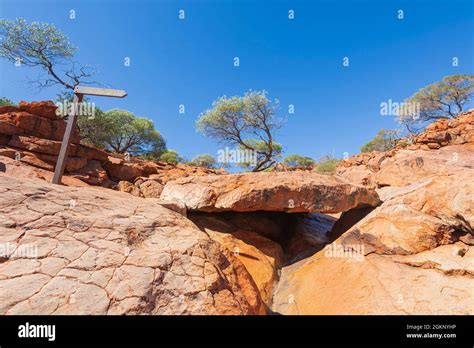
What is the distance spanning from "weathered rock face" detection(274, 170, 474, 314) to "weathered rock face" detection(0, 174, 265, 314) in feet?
5.23

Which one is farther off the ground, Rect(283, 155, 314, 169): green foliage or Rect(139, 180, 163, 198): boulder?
Rect(283, 155, 314, 169): green foliage

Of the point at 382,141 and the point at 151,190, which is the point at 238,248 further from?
the point at 382,141

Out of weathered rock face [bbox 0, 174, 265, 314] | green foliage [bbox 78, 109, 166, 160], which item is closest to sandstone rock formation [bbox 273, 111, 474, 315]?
weathered rock face [bbox 0, 174, 265, 314]

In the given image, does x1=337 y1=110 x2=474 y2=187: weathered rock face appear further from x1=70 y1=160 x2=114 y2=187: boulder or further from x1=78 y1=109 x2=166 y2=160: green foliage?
x1=78 y1=109 x2=166 y2=160: green foliage

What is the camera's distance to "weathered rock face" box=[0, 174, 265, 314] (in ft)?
8.19

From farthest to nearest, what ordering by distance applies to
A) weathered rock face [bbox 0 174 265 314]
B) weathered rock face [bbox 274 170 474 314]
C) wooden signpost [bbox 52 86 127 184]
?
wooden signpost [bbox 52 86 127 184] → weathered rock face [bbox 274 170 474 314] → weathered rock face [bbox 0 174 265 314]

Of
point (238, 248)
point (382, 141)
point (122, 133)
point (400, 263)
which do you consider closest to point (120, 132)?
point (122, 133)

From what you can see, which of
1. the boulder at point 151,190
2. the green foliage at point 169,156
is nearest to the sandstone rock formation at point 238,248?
the boulder at point 151,190

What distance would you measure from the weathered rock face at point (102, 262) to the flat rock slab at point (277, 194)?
1798mm

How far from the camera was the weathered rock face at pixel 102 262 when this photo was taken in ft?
8.19

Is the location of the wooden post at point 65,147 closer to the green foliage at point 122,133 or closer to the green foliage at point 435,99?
the green foliage at point 122,133

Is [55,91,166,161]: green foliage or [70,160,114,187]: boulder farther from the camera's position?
[55,91,166,161]: green foliage

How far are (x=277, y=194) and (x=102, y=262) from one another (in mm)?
4103

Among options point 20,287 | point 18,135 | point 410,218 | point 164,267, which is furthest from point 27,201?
point 18,135
